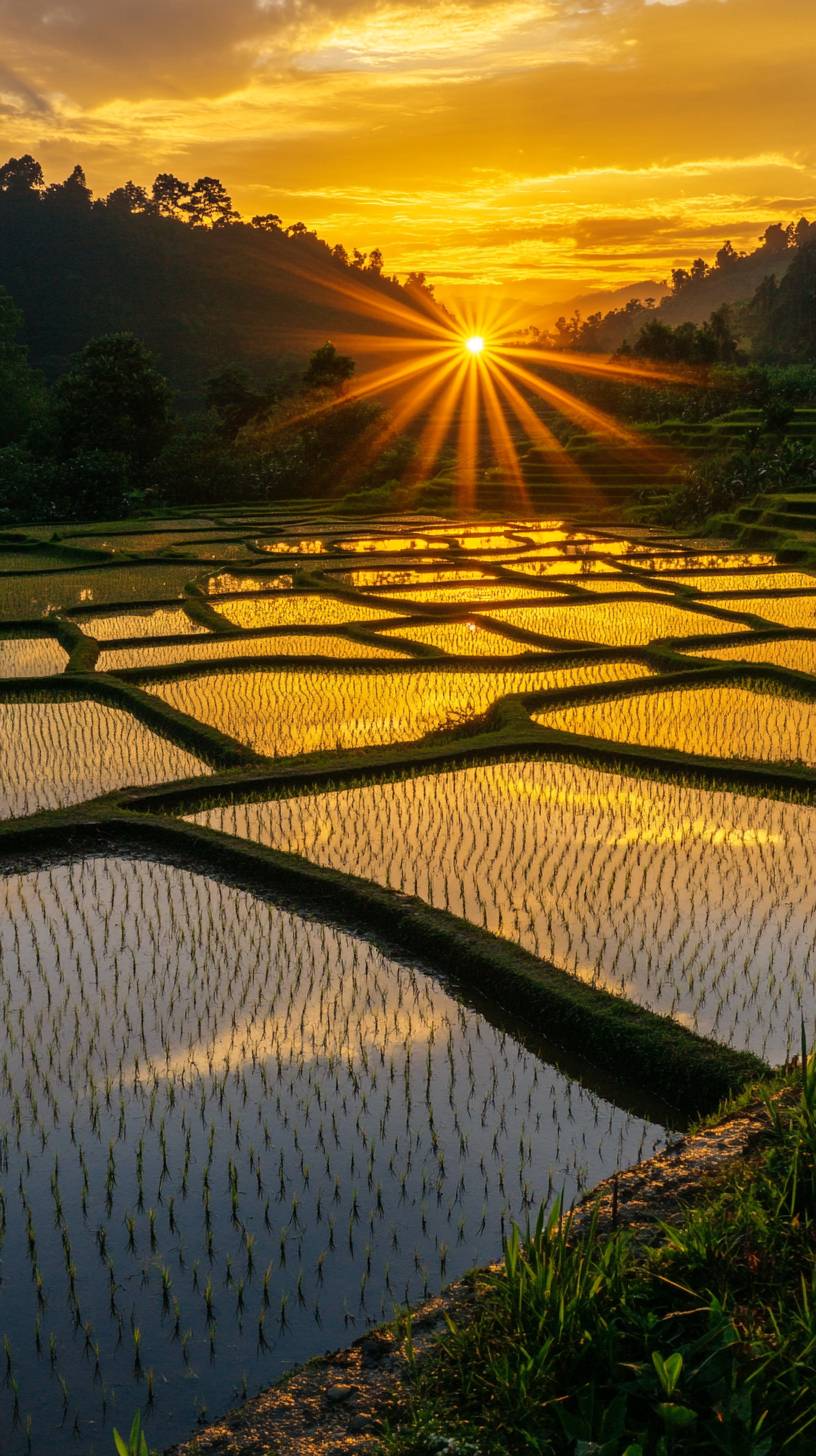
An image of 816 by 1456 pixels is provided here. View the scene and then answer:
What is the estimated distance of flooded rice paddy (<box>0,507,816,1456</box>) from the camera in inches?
132

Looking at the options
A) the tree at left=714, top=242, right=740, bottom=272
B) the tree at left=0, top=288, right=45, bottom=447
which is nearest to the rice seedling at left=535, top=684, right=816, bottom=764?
the tree at left=0, top=288, right=45, bottom=447

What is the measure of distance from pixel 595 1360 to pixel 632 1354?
0.34 feet

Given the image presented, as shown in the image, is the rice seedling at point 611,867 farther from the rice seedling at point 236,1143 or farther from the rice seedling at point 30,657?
the rice seedling at point 30,657

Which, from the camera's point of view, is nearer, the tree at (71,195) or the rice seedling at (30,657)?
the rice seedling at (30,657)

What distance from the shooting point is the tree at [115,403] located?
3428cm

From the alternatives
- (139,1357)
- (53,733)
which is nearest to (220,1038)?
(139,1357)

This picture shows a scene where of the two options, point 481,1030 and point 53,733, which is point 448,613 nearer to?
point 53,733

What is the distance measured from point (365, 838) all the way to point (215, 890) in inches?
39.7

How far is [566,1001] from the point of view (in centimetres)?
486

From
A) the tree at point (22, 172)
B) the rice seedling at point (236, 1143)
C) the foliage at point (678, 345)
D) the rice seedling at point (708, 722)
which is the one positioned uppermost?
the tree at point (22, 172)

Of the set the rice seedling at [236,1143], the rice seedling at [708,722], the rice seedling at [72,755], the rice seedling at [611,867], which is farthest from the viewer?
the rice seedling at [708,722]

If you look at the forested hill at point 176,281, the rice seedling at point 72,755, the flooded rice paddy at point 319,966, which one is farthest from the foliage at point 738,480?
the forested hill at point 176,281

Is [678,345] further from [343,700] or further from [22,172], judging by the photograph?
[22,172]

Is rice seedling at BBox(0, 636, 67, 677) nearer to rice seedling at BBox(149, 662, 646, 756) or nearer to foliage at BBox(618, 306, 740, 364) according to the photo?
rice seedling at BBox(149, 662, 646, 756)
